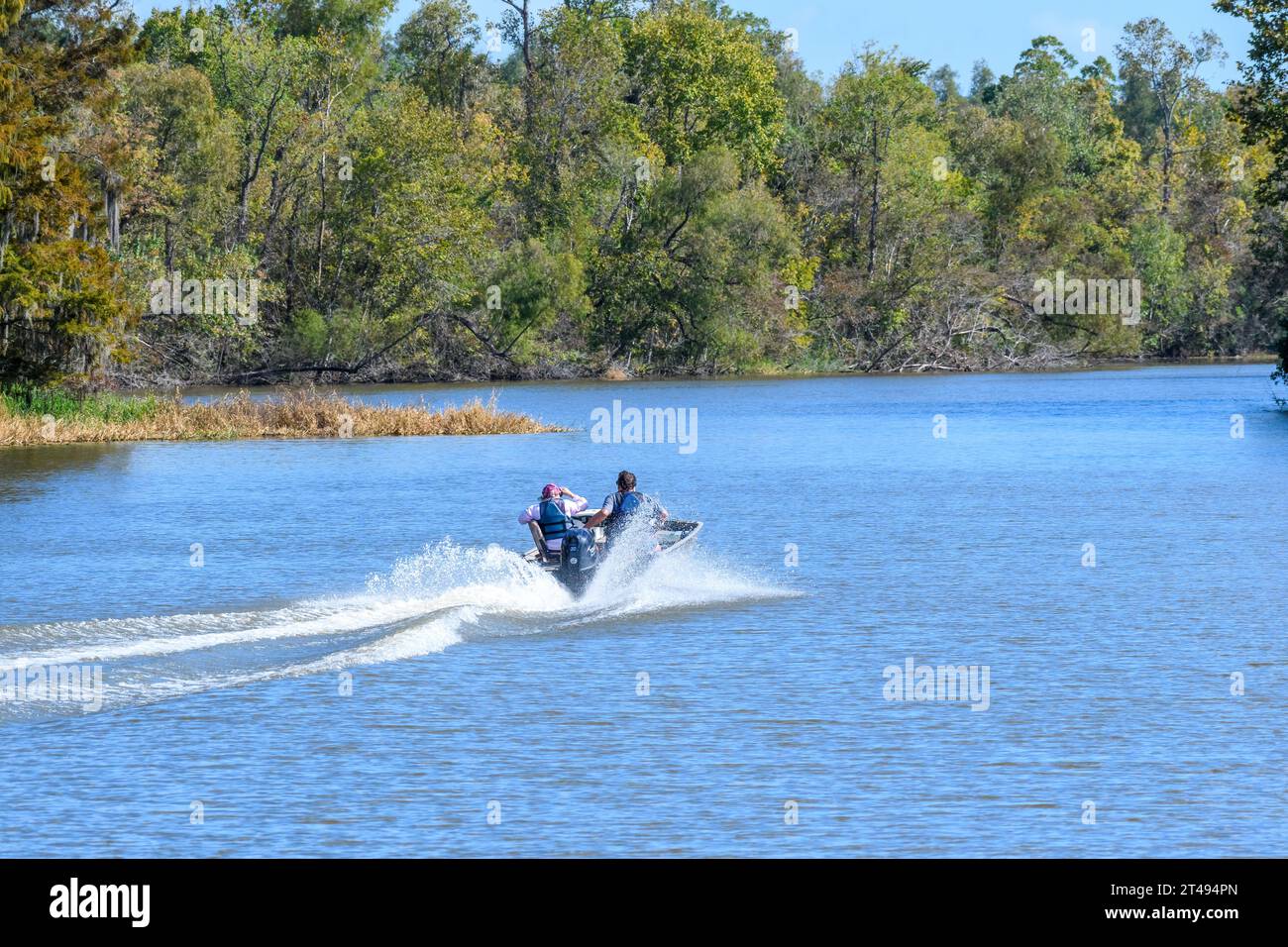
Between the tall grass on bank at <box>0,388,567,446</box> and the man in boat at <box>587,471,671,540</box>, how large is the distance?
29.7 meters

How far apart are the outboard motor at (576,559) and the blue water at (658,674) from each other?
11.2 inches

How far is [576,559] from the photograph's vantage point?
77.6ft

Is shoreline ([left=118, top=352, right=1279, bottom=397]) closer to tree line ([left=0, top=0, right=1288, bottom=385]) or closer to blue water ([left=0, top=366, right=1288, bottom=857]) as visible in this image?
tree line ([left=0, top=0, right=1288, bottom=385])

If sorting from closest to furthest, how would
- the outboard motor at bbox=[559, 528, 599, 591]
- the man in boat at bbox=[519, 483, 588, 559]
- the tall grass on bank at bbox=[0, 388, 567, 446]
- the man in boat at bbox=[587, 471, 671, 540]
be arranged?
1. the outboard motor at bbox=[559, 528, 599, 591]
2. the man in boat at bbox=[519, 483, 588, 559]
3. the man in boat at bbox=[587, 471, 671, 540]
4. the tall grass on bank at bbox=[0, 388, 567, 446]

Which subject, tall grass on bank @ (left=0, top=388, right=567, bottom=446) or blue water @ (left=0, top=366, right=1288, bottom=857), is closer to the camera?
blue water @ (left=0, top=366, right=1288, bottom=857)

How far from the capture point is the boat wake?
18.5 meters

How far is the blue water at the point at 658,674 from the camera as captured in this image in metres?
13.6

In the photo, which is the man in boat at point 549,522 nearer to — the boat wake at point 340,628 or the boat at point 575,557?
the boat at point 575,557

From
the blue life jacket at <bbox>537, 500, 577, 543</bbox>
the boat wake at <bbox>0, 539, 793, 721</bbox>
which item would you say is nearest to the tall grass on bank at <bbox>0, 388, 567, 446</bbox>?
the boat wake at <bbox>0, 539, 793, 721</bbox>

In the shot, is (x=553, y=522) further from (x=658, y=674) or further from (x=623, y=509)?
(x=658, y=674)
